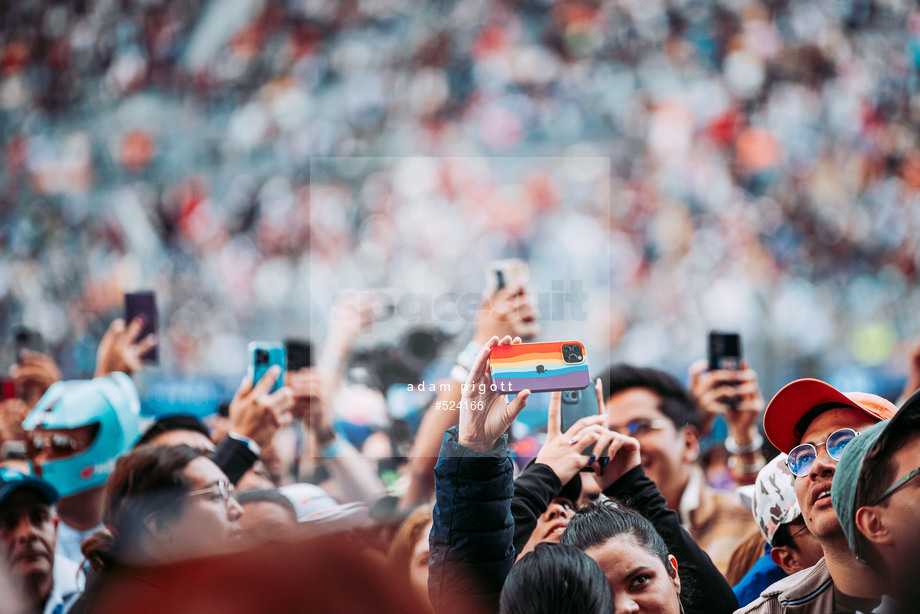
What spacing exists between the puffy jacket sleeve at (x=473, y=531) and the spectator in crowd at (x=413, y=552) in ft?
0.70

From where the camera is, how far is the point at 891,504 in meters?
0.90

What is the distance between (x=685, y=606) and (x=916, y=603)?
35cm

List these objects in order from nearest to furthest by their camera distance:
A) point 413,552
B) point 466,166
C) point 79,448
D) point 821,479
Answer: point 821,479 < point 413,552 < point 79,448 < point 466,166

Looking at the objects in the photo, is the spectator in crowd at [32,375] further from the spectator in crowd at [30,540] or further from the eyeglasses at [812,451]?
the eyeglasses at [812,451]

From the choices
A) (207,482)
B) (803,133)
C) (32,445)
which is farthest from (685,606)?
(803,133)

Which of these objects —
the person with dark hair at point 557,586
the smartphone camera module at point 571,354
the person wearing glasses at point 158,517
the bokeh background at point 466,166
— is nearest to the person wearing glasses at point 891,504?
the person with dark hair at point 557,586

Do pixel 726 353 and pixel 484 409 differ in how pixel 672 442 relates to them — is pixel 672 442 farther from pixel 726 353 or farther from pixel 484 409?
pixel 484 409

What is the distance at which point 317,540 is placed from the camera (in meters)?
1.25

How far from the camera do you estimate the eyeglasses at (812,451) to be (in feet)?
3.43

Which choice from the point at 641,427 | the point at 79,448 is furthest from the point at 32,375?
the point at 641,427

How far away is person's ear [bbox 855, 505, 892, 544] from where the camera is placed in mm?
902

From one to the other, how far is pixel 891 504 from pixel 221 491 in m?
1.22

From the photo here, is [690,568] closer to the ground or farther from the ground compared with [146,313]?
closer to the ground

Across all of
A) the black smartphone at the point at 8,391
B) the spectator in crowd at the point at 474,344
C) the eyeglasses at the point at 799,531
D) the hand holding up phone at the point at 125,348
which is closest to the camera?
the eyeglasses at the point at 799,531
